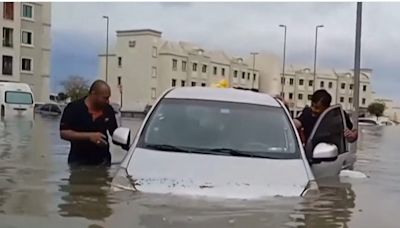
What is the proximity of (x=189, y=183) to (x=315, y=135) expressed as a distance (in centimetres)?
284

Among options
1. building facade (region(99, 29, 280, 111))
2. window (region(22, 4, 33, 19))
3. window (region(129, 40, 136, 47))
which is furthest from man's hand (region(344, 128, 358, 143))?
window (region(129, 40, 136, 47))

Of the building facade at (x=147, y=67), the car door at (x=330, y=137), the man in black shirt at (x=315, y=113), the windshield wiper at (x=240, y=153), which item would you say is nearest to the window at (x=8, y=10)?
the building facade at (x=147, y=67)

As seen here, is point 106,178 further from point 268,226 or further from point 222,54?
point 222,54

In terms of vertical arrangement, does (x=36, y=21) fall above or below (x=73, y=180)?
above

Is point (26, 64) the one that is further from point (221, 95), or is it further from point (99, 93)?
point (221, 95)

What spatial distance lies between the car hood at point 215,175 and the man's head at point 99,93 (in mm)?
1912

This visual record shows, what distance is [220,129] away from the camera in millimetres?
6383

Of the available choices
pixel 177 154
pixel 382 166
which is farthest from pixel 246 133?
pixel 382 166

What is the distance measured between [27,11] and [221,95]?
5542 cm

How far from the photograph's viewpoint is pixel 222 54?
89000 mm

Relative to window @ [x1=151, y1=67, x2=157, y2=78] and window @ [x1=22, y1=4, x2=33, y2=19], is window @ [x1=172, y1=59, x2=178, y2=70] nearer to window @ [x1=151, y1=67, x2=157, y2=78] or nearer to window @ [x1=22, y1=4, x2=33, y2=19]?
window @ [x1=151, y1=67, x2=157, y2=78]

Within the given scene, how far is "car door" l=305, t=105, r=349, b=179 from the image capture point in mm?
7902

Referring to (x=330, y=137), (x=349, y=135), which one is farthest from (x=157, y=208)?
(x=349, y=135)

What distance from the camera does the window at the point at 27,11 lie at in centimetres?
5936
